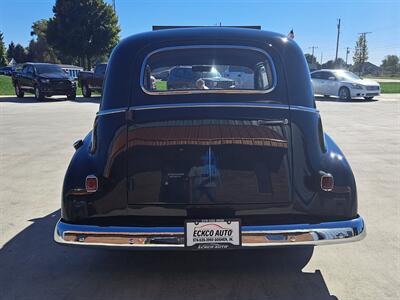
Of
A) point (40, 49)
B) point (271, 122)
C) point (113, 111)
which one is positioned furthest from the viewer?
point (40, 49)

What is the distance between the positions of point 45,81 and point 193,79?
1854 centimetres

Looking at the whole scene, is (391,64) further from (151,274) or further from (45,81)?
(151,274)

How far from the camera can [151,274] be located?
364cm

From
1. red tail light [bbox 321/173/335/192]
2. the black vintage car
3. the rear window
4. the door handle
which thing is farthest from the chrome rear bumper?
the rear window

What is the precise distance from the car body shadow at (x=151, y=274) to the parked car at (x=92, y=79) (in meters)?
19.6

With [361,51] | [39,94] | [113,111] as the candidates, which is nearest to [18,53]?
[361,51]

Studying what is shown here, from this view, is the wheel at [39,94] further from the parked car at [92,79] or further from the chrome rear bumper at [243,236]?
the chrome rear bumper at [243,236]

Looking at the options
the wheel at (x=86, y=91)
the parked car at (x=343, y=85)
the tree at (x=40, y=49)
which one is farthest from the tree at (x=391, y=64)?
the wheel at (x=86, y=91)

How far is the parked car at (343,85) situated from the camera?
70.7ft

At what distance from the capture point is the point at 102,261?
153 inches

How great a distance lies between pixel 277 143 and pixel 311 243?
72 centimetres

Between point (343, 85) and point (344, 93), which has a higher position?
point (343, 85)

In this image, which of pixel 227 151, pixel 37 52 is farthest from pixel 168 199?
pixel 37 52

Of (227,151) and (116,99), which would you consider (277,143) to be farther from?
(116,99)
